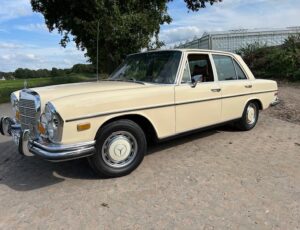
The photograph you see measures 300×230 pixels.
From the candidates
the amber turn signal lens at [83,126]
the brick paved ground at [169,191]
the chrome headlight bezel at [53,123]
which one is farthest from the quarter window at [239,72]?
the chrome headlight bezel at [53,123]

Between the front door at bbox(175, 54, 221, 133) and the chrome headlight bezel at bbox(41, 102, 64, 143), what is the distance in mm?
1811

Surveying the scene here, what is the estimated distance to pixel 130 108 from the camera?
445cm

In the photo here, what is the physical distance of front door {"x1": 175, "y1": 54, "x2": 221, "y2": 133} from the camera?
509 cm

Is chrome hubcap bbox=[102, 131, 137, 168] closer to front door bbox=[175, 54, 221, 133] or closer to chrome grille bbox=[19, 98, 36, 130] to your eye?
front door bbox=[175, 54, 221, 133]

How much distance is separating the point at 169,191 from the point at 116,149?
90 centimetres

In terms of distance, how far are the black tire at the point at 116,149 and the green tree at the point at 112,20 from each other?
10.7 meters

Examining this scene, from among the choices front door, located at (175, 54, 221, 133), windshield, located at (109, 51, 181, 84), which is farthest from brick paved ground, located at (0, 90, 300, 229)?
windshield, located at (109, 51, 181, 84)

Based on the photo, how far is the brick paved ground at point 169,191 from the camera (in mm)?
3375

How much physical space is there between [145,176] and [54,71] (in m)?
34.8

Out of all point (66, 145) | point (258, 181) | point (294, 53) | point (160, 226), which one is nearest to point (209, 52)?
point (258, 181)

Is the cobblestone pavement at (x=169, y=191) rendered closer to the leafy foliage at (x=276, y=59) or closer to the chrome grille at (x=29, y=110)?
the chrome grille at (x=29, y=110)

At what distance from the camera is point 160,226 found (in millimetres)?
3256

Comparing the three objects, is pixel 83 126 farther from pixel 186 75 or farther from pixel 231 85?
pixel 231 85

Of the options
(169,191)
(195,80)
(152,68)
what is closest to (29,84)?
(152,68)
